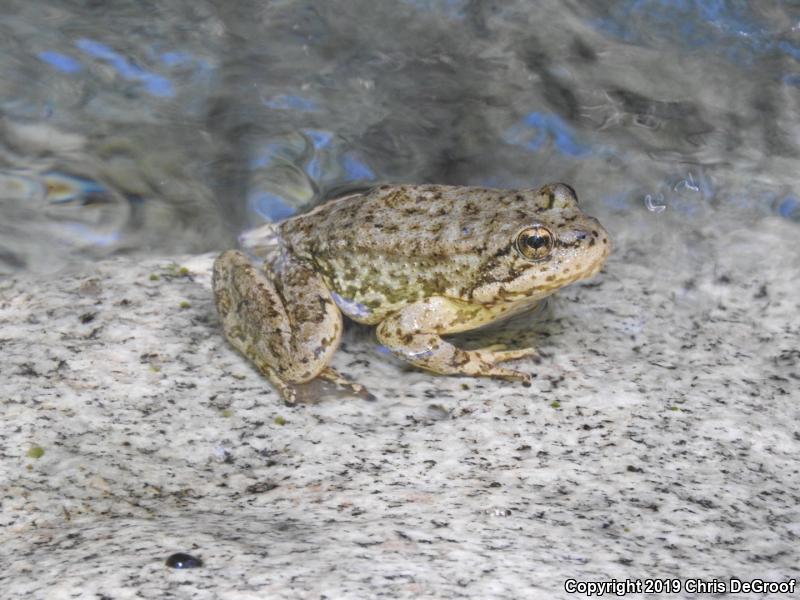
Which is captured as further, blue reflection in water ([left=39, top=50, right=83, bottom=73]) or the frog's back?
blue reflection in water ([left=39, top=50, right=83, bottom=73])

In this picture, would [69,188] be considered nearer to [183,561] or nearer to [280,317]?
[280,317]

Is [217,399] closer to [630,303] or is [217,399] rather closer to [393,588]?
[393,588]

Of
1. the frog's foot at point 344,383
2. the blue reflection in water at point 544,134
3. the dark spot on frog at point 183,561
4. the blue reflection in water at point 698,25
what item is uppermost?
the blue reflection in water at point 698,25

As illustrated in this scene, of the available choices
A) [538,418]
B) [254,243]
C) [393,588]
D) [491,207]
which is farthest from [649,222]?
[393,588]

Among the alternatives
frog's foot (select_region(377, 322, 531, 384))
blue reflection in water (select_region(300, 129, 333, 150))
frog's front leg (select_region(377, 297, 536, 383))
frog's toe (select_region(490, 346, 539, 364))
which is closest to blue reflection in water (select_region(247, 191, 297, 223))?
blue reflection in water (select_region(300, 129, 333, 150))

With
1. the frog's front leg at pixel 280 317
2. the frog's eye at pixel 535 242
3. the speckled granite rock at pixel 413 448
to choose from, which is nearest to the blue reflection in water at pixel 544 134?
the speckled granite rock at pixel 413 448

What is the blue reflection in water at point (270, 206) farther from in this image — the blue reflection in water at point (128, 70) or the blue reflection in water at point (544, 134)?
the blue reflection in water at point (544, 134)

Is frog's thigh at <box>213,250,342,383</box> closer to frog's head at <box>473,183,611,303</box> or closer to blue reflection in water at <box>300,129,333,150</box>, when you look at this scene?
frog's head at <box>473,183,611,303</box>
